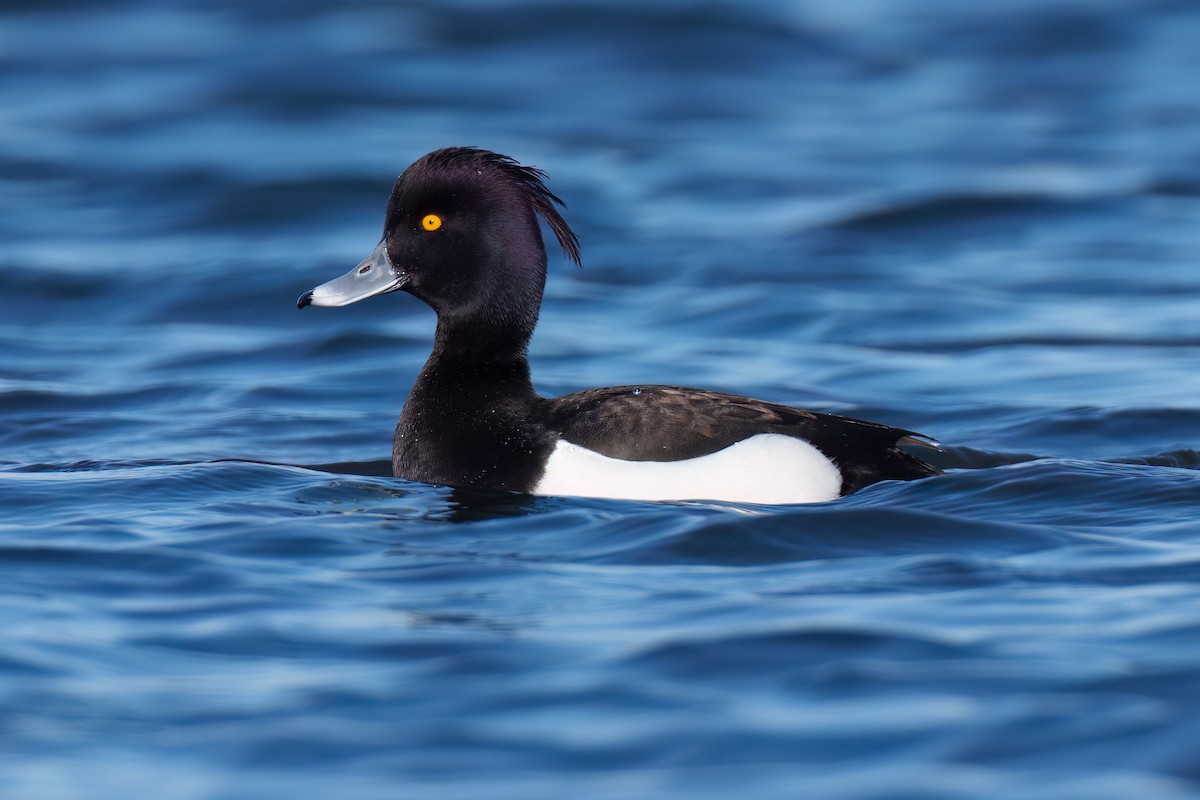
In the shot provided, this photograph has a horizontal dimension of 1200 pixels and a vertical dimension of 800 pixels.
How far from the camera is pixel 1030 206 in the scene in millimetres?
13625

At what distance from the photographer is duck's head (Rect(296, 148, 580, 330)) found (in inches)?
279

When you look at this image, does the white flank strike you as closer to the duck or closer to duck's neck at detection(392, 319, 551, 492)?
the duck

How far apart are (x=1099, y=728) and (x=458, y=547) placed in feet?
7.86

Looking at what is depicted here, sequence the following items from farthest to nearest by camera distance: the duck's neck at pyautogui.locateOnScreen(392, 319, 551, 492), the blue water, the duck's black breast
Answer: the duck's neck at pyautogui.locateOnScreen(392, 319, 551, 492) → the duck's black breast → the blue water

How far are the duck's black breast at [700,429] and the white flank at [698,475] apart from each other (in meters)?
0.03

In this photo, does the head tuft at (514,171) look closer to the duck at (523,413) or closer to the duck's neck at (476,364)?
the duck at (523,413)

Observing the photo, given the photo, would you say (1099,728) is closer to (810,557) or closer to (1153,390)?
(810,557)

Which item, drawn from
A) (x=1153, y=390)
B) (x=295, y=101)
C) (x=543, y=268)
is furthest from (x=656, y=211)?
(x=543, y=268)

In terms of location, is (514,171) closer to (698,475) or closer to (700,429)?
(700,429)

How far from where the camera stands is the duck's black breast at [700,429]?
640 centimetres

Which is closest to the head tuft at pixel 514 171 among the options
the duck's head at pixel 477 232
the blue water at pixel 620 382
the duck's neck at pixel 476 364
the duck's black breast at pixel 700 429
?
the duck's head at pixel 477 232

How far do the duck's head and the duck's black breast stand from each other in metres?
0.57

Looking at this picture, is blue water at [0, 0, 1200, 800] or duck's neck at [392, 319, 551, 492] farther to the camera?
duck's neck at [392, 319, 551, 492]

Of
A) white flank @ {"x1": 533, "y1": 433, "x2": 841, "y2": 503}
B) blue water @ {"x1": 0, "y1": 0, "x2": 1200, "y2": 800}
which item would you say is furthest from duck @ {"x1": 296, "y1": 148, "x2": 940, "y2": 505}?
blue water @ {"x1": 0, "y1": 0, "x2": 1200, "y2": 800}
